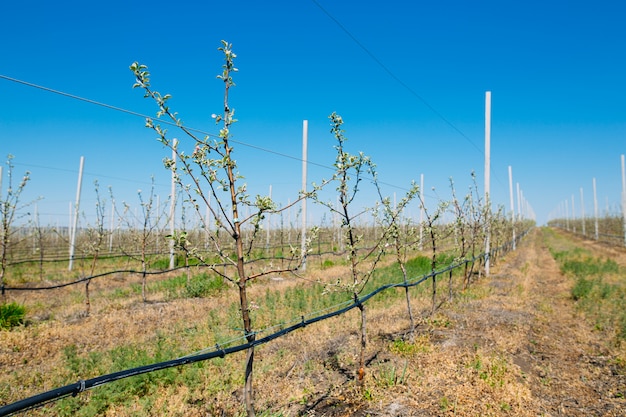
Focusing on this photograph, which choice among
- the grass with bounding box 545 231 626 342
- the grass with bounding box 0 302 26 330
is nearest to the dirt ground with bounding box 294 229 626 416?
the grass with bounding box 545 231 626 342

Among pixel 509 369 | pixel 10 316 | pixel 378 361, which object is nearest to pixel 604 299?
pixel 509 369

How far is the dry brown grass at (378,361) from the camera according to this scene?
172 inches

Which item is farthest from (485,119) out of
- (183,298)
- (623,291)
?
(183,298)

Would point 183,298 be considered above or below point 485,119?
below

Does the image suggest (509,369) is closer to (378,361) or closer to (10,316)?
(378,361)

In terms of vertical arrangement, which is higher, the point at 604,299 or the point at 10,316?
the point at 604,299

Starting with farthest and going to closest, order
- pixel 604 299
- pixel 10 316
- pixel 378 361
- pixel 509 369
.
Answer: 1. pixel 604 299
2. pixel 10 316
3. pixel 378 361
4. pixel 509 369

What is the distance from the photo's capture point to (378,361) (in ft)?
18.1

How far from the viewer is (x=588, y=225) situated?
50781 millimetres

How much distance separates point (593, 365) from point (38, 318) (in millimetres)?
11744

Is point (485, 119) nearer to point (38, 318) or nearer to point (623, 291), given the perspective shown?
point (623, 291)

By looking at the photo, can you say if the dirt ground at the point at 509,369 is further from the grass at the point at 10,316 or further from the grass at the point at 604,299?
the grass at the point at 10,316

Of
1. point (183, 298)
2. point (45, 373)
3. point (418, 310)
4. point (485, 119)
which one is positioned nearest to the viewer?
point (45, 373)

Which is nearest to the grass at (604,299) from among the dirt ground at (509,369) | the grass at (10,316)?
the dirt ground at (509,369)
